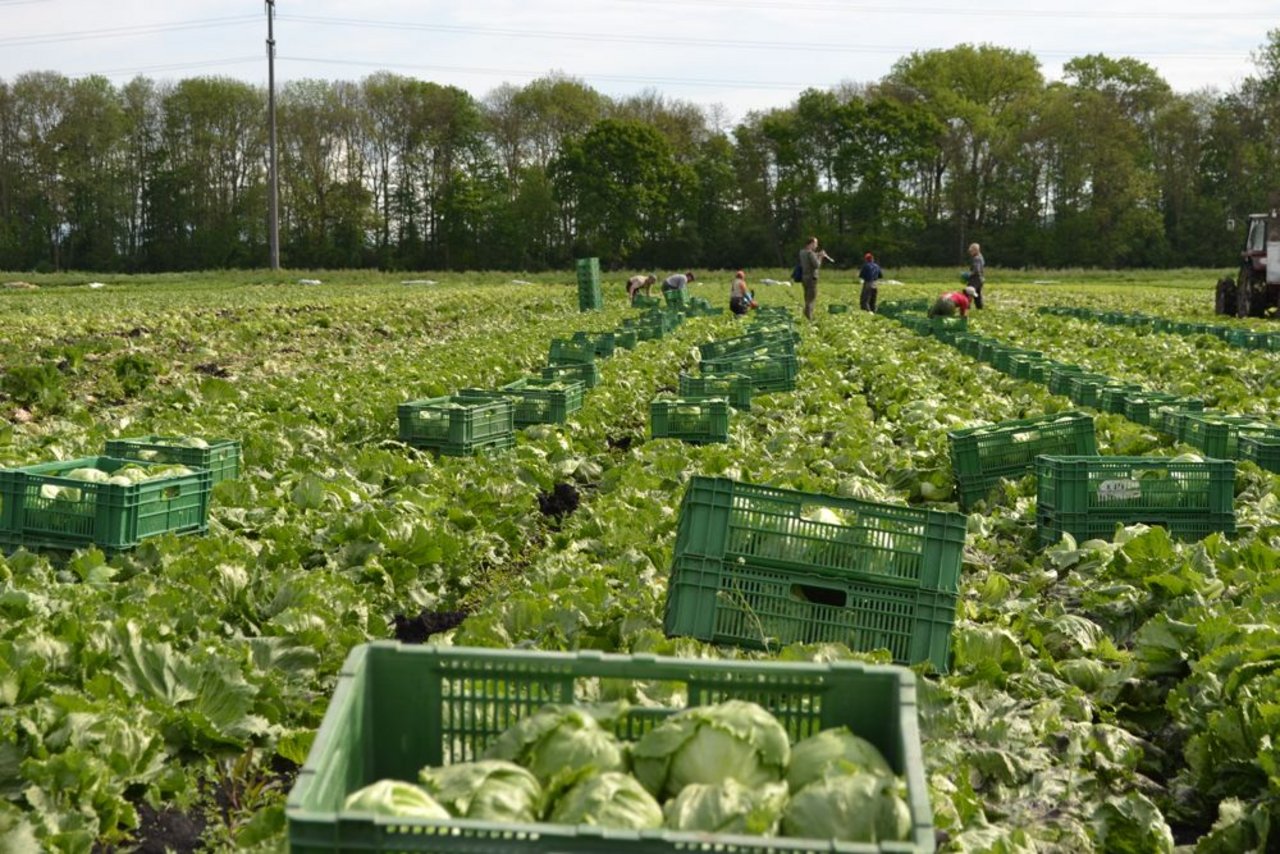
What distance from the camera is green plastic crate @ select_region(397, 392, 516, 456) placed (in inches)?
418

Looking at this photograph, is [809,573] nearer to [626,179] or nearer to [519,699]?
[519,699]

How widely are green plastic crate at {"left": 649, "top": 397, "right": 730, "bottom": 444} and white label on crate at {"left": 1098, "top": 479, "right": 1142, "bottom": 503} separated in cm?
418

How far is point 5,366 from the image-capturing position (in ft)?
52.6

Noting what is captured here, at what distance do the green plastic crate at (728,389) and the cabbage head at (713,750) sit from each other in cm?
1017

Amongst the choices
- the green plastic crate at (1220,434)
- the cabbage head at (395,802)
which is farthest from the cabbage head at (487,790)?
the green plastic crate at (1220,434)

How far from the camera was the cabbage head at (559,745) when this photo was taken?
2.89m

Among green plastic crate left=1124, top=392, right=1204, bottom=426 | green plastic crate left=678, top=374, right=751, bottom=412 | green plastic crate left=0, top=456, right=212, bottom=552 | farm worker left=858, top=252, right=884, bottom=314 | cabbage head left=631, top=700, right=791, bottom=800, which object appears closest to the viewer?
cabbage head left=631, top=700, right=791, bottom=800

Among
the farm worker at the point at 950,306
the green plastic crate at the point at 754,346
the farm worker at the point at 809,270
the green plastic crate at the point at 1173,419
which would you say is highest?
the farm worker at the point at 809,270


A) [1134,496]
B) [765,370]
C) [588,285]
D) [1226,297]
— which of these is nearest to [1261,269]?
[1226,297]

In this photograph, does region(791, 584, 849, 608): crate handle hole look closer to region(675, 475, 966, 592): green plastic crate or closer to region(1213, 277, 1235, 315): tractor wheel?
region(675, 475, 966, 592): green plastic crate

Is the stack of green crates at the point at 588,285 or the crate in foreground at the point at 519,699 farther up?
the stack of green crates at the point at 588,285

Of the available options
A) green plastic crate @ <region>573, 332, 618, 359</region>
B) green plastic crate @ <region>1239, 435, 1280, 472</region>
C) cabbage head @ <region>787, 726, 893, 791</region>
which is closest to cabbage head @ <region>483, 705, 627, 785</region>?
cabbage head @ <region>787, 726, 893, 791</region>

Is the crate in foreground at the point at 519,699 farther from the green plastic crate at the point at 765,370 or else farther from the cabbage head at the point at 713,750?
the green plastic crate at the point at 765,370

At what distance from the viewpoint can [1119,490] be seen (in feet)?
24.4
